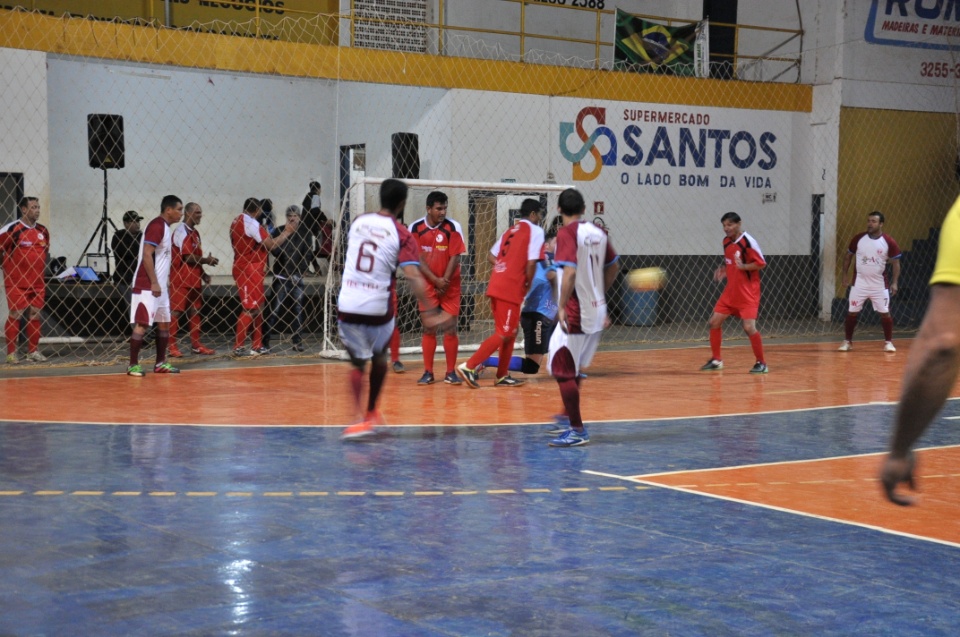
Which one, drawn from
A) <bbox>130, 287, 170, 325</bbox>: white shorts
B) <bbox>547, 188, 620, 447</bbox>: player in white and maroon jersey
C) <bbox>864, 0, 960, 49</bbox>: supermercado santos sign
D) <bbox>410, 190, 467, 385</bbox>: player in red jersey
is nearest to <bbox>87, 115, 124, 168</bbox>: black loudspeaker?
<bbox>130, 287, 170, 325</bbox>: white shorts

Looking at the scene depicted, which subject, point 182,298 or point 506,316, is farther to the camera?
point 182,298

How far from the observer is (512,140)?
2184 centimetres

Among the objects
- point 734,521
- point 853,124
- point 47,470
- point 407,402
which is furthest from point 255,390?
point 853,124

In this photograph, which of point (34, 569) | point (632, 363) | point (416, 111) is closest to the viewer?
point (34, 569)

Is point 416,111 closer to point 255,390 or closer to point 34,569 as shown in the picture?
point 255,390

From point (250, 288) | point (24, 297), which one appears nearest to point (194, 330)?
point (250, 288)

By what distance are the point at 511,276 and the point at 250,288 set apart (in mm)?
5116

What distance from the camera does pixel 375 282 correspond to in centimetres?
953

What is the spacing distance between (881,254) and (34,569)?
14763 millimetres

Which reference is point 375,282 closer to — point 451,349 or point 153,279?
point 451,349

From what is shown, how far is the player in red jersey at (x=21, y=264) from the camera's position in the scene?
15203 millimetres

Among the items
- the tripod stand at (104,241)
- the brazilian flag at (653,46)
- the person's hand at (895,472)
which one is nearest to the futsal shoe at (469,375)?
the tripod stand at (104,241)

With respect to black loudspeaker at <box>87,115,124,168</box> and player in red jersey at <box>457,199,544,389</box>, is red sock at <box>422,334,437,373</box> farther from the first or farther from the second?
black loudspeaker at <box>87,115,124,168</box>

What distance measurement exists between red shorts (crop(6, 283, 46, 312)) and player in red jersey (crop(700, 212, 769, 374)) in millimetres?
8760
